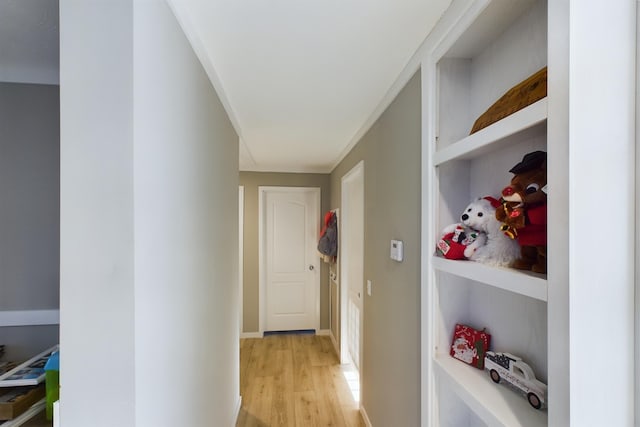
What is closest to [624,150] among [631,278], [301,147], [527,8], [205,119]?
[631,278]

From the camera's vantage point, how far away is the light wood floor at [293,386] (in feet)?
7.69

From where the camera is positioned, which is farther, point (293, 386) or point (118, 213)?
point (293, 386)

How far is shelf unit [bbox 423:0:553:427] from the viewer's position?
793mm

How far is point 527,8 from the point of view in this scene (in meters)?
0.86

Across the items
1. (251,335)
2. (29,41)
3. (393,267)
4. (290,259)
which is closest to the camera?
(29,41)

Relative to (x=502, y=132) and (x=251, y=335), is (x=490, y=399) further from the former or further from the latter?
(x=251, y=335)

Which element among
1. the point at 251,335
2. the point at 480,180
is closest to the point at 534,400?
the point at 480,180

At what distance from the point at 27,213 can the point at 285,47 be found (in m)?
1.35

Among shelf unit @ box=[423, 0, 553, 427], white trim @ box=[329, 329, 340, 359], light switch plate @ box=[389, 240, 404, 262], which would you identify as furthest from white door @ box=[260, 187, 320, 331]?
shelf unit @ box=[423, 0, 553, 427]

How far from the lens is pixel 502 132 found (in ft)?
2.52

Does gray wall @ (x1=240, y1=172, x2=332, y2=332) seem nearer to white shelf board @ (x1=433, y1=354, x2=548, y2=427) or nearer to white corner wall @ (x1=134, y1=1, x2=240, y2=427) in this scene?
white corner wall @ (x1=134, y1=1, x2=240, y2=427)

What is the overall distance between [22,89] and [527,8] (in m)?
2.02

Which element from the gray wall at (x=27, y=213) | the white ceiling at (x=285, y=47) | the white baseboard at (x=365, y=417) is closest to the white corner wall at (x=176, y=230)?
the white ceiling at (x=285, y=47)

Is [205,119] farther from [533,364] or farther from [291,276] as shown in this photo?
[291,276]
